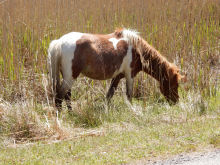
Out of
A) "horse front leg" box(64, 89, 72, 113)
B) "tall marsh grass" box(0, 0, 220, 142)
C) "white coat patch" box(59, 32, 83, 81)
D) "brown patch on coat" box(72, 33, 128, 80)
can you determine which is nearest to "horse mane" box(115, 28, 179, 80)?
"brown patch on coat" box(72, 33, 128, 80)

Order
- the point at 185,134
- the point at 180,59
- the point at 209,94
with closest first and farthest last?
the point at 185,134, the point at 209,94, the point at 180,59

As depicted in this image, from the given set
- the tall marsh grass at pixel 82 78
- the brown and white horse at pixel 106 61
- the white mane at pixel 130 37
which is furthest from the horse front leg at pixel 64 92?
the white mane at pixel 130 37

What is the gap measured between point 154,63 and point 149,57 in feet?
0.50

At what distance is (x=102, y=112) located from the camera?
527 centimetres

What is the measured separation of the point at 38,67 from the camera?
600 cm

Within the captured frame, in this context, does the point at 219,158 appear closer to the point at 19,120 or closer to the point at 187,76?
Answer: the point at 19,120

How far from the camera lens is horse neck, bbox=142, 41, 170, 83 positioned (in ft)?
19.8

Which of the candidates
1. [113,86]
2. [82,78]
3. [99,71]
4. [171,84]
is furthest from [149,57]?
[82,78]

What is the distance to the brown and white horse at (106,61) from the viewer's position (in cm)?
519

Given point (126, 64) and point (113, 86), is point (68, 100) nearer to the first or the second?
point (113, 86)

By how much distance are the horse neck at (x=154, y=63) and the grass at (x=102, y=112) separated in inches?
11.0

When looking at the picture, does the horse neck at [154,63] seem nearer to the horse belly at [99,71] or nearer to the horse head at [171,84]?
the horse head at [171,84]

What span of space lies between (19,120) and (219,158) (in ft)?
8.61

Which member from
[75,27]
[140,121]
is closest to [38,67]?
[75,27]
